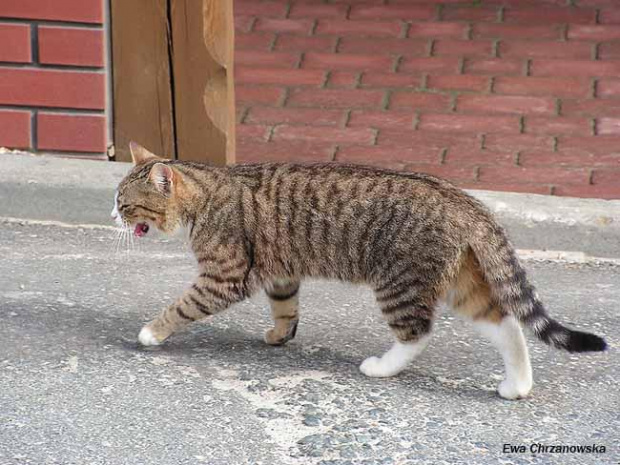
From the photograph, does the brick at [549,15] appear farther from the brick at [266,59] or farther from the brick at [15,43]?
the brick at [15,43]

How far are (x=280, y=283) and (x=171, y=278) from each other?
896 mm

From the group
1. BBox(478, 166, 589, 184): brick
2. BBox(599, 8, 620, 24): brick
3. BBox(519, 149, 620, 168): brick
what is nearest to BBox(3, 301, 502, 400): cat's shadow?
BBox(478, 166, 589, 184): brick

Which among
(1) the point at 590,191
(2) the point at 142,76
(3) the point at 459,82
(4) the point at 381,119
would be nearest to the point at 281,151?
(4) the point at 381,119

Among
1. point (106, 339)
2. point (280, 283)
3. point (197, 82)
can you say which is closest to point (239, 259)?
point (280, 283)

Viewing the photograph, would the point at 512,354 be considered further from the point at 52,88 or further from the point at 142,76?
the point at 52,88

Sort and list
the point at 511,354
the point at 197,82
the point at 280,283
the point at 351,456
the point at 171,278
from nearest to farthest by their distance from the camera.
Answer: the point at 351,456 < the point at 511,354 < the point at 280,283 < the point at 171,278 < the point at 197,82

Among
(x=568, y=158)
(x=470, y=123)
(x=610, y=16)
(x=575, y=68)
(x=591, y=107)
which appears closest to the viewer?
(x=568, y=158)

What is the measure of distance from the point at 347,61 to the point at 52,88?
6.86 ft

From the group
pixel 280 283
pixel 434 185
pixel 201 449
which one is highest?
pixel 434 185

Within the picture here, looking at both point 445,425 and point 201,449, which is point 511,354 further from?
point 201,449

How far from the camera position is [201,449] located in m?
3.85

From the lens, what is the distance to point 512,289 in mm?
4074

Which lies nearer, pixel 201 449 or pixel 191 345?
pixel 201 449

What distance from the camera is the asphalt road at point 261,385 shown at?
3865 mm
